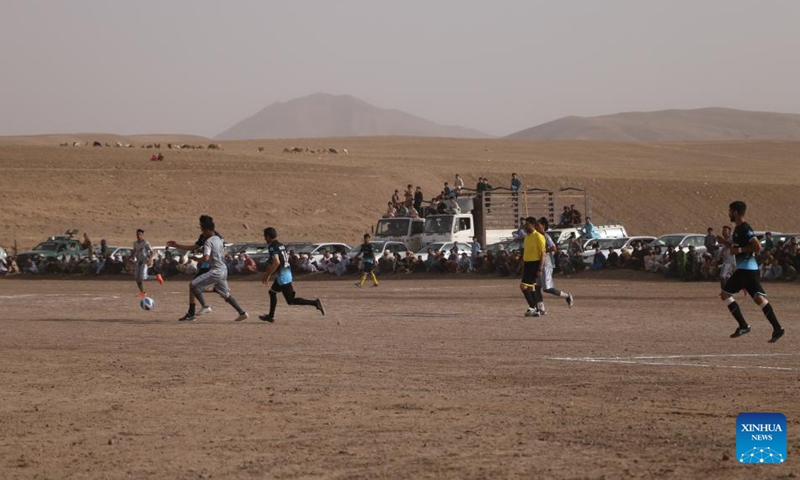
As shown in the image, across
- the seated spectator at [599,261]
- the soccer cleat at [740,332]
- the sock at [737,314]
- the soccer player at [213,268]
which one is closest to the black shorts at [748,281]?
the sock at [737,314]

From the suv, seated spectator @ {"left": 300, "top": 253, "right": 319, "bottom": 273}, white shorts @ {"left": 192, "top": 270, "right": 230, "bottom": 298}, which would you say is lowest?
seated spectator @ {"left": 300, "top": 253, "right": 319, "bottom": 273}

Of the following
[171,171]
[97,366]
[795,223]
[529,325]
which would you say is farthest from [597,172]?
[97,366]

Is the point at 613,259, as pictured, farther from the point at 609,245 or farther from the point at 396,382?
the point at 396,382

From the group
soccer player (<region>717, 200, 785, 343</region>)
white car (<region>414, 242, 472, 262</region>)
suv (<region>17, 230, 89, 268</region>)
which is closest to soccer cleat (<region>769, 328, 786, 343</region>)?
soccer player (<region>717, 200, 785, 343</region>)

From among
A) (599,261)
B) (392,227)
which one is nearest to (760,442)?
(599,261)

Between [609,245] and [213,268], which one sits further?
[609,245]

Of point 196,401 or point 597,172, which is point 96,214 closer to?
point 597,172

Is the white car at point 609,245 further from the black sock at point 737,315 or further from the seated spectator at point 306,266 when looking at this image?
the black sock at point 737,315

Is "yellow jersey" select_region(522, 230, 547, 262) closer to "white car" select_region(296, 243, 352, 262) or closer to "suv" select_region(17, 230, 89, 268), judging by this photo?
"white car" select_region(296, 243, 352, 262)

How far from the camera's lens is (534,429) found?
964cm

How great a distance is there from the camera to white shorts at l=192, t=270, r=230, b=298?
2075 centimetres

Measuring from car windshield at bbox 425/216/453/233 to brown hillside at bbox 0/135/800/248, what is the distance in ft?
64.5

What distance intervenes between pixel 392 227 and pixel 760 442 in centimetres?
3578

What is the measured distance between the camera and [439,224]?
42.4m
